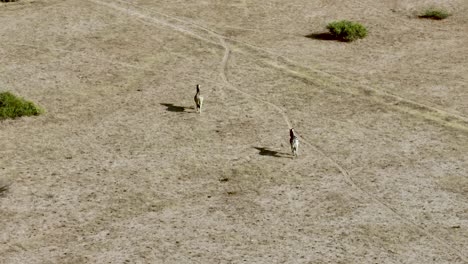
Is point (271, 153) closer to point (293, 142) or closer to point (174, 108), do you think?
point (293, 142)

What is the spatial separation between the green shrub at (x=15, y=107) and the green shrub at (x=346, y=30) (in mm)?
13935

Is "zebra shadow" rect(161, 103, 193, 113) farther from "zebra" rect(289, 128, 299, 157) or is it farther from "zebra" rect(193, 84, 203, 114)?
"zebra" rect(289, 128, 299, 157)

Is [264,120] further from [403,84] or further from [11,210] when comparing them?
[11,210]

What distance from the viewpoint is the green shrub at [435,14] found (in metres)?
37.3

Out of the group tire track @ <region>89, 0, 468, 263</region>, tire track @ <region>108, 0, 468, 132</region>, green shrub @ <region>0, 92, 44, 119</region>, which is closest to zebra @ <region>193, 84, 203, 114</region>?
tire track @ <region>89, 0, 468, 263</region>

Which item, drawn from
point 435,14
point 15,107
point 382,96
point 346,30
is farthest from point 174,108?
point 435,14

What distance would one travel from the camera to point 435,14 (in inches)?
1473

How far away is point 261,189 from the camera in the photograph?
2170cm

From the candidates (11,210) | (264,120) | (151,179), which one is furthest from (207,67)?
(11,210)

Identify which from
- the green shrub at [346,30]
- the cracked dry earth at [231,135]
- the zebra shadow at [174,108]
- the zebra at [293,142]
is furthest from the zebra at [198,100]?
the green shrub at [346,30]

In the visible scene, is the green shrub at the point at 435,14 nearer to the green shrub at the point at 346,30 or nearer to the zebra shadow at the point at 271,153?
the green shrub at the point at 346,30

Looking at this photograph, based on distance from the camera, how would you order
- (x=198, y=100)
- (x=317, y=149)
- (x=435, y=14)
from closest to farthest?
(x=317, y=149), (x=198, y=100), (x=435, y=14)

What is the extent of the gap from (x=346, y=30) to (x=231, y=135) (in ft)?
37.1

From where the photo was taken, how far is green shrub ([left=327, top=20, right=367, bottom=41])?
34375mm
